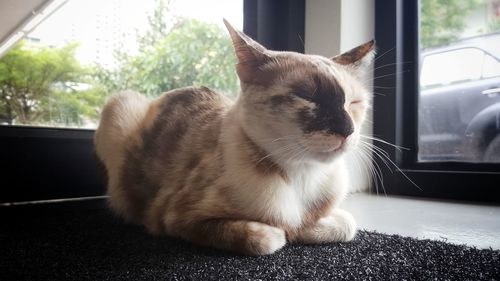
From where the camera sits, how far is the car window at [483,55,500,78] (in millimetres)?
1827

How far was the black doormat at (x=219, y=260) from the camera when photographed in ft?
2.64

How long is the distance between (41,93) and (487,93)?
211 cm

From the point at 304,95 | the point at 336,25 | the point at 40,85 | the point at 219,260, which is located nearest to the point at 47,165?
the point at 40,85

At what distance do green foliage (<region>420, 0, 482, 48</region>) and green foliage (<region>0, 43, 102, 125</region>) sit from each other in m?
1.79

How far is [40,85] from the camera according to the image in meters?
1.67

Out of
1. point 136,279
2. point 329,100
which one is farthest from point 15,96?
point 329,100

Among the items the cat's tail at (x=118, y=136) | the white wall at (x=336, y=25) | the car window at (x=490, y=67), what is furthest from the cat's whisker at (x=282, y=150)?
the car window at (x=490, y=67)

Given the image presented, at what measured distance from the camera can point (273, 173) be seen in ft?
3.36

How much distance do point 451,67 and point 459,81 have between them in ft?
0.28

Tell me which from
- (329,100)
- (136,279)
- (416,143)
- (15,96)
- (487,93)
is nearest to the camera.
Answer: (136,279)

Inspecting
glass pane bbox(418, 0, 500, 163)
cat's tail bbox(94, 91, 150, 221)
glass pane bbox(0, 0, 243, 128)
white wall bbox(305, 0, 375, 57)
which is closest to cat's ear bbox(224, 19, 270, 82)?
cat's tail bbox(94, 91, 150, 221)

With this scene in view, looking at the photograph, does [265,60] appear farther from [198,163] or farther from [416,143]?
[416,143]

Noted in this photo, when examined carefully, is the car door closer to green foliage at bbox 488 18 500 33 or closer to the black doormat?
green foliage at bbox 488 18 500 33

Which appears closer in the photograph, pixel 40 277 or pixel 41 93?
pixel 40 277
